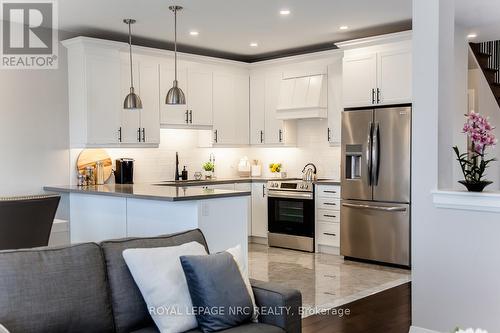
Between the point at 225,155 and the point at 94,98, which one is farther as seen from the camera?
the point at 225,155

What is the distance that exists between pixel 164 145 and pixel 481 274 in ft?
15.3

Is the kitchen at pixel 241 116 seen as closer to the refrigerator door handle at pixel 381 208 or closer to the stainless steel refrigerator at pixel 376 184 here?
the stainless steel refrigerator at pixel 376 184

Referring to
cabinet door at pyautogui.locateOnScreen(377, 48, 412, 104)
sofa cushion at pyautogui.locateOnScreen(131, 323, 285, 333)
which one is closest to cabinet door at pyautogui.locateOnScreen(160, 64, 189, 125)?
cabinet door at pyautogui.locateOnScreen(377, 48, 412, 104)

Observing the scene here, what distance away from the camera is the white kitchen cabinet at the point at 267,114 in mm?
7465

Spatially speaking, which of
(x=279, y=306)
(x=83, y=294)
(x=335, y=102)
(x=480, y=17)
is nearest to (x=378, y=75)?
(x=335, y=102)

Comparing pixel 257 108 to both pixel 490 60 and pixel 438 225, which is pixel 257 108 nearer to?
pixel 490 60

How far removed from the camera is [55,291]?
227 centimetres

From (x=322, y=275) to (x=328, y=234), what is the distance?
44.1 inches

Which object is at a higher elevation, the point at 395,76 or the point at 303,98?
the point at 395,76

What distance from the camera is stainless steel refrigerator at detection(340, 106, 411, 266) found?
575 cm

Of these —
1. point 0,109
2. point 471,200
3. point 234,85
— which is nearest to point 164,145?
point 234,85

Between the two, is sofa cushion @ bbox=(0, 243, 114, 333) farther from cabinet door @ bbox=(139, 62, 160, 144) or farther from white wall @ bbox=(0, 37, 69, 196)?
cabinet door @ bbox=(139, 62, 160, 144)

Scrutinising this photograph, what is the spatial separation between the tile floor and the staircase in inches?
122

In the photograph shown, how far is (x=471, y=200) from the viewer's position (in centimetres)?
340
